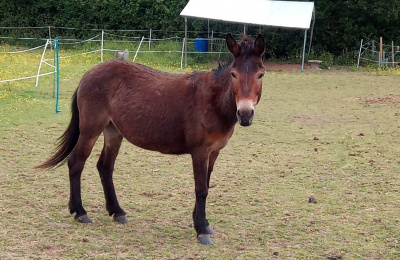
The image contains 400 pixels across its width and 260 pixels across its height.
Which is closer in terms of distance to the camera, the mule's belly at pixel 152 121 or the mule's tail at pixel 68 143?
the mule's belly at pixel 152 121

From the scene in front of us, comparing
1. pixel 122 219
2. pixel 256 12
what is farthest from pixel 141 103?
pixel 256 12

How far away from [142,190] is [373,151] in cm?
414

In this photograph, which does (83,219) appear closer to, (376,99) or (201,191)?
(201,191)

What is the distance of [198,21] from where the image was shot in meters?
28.1

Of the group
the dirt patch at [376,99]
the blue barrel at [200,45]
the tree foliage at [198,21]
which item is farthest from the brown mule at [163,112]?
the tree foliage at [198,21]

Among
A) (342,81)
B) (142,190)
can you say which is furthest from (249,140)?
(342,81)

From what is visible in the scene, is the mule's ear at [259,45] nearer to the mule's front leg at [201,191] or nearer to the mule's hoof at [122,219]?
the mule's front leg at [201,191]

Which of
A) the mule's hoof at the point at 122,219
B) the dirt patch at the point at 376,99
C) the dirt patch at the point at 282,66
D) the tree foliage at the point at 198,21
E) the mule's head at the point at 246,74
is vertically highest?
the tree foliage at the point at 198,21

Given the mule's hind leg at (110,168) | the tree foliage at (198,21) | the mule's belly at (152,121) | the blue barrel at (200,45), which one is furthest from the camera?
the tree foliage at (198,21)

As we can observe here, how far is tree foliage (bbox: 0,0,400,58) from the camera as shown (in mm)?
26891

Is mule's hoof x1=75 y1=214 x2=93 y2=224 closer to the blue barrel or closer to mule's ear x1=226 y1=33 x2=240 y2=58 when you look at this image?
mule's ear x1=226 y1=33 x2=240 y2=58

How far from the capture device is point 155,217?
5184mm

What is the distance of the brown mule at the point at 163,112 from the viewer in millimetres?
4305

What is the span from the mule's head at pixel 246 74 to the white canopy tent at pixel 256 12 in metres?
18.9
